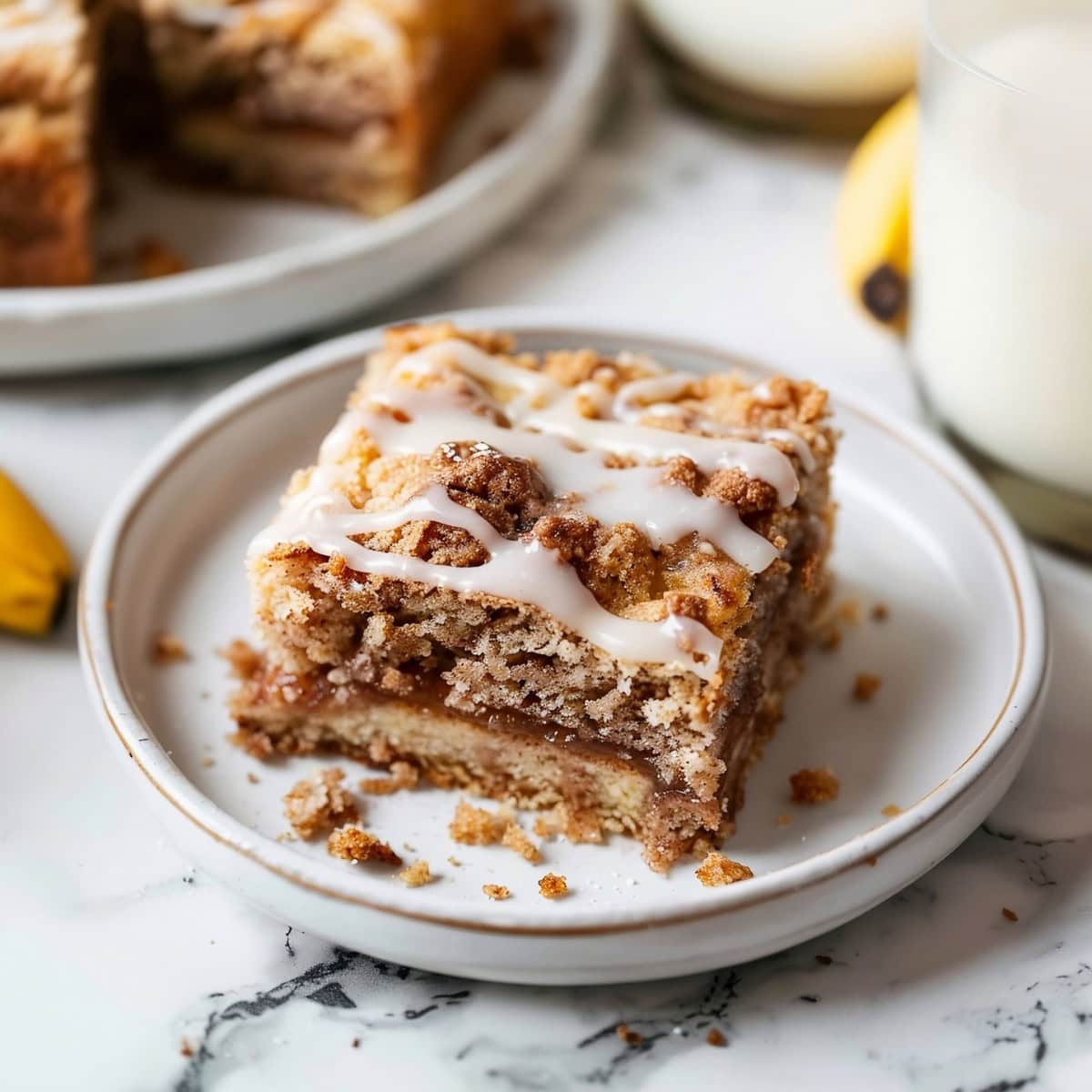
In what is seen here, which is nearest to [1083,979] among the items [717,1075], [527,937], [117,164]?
[717,1075]

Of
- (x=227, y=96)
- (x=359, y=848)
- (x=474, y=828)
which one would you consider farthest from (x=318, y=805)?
(x=227, y=96)

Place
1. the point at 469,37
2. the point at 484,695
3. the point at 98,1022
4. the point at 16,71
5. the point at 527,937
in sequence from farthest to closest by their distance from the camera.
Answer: the point at 469,37 → the point at 16,71 → the point at 484,695 → the point at 98,1022 → the point at 527,937

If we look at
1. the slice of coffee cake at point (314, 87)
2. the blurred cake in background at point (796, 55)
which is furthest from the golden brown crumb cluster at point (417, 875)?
the blurred cake in background at point (796, 55)

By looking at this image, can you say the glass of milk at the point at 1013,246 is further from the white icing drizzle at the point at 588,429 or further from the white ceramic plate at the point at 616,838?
the white icing drizzle at the point at 588,429

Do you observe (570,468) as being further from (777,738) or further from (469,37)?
(469,37)

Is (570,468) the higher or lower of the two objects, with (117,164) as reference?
higher

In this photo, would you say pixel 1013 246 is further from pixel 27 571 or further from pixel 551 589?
pixel 27 571
